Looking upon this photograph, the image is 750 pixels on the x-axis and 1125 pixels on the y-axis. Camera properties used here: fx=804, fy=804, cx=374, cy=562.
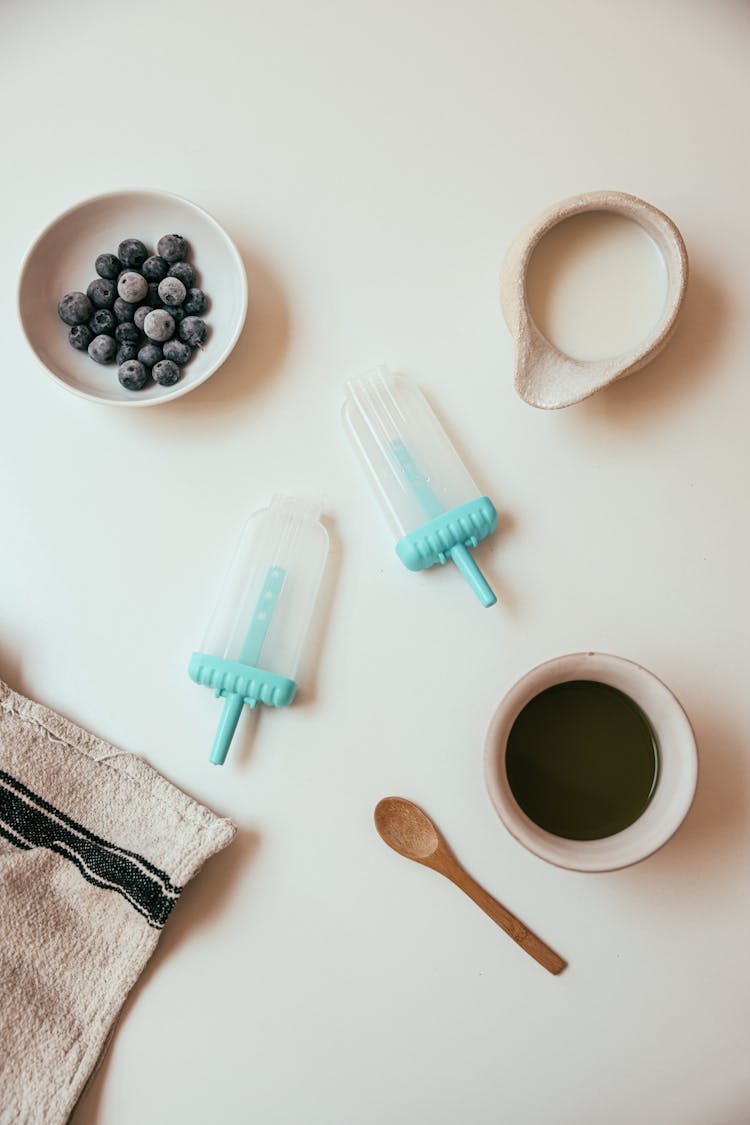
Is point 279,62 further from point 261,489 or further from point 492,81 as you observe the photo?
point 261,489

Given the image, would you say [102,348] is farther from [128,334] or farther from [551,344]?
[551,344]

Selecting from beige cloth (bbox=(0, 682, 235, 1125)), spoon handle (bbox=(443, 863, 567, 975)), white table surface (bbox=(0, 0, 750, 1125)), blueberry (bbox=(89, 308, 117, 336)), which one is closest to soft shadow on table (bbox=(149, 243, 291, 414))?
white table surface (bbox=(0, 0, 750, 1125))

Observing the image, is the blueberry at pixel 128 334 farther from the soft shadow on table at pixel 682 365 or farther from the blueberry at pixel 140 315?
the soft shadow on table at pixel 682 365

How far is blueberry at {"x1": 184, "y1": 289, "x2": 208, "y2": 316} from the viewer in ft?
3.08

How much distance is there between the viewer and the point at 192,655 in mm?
918

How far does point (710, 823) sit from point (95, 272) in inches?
37.6

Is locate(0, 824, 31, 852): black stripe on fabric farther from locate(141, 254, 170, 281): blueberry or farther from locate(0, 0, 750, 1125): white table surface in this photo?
locate(141, 254, 170, 281): blueberry

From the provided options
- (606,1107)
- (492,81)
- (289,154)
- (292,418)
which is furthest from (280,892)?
(492,81)

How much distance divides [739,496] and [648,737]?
30 centimetres

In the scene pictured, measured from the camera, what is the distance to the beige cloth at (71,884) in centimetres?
88

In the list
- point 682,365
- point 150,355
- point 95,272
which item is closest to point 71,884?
point 150,355

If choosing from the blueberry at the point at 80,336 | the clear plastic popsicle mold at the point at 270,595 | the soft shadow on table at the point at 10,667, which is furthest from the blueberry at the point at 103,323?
the soft shadow on table at the point at 10,667

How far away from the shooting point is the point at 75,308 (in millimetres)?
926

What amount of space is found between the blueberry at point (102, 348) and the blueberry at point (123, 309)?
0.03 m
